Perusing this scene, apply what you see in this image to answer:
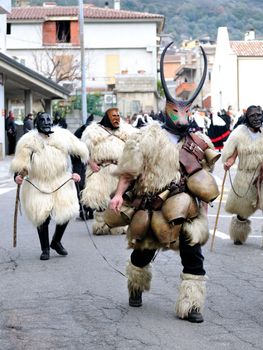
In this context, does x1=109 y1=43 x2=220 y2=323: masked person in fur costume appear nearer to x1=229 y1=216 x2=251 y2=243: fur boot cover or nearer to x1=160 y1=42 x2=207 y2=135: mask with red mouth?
x1=160 y1=42 x2=207 y2=135: mask with red mouth

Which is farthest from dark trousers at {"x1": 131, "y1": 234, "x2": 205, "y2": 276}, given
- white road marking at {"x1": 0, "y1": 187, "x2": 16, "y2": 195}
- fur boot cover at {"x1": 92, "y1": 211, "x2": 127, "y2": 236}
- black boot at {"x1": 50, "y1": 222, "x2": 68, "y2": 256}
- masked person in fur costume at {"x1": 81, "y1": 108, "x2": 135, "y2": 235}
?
white road marking at {"x1": 0, "y1": 187, "x2": 16, "y2": 195}

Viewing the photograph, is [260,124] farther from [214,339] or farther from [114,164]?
[214,339]

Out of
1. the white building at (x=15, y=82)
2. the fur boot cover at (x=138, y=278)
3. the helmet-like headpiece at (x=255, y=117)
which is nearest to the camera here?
the fur boot cover at (x=138, y=278)

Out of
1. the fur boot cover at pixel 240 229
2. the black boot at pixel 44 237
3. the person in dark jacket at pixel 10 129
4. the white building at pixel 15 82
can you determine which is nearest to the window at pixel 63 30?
the white building at pixel 15 82

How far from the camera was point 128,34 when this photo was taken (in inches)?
2778

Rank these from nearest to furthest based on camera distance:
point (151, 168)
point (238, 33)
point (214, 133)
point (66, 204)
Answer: point (151, 168), point (66, 204), point (214, 133), point (238, 33)

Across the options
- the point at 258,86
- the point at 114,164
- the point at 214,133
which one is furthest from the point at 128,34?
the point at 114,164

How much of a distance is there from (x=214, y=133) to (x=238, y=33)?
174 m

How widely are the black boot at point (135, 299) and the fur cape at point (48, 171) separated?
8.94 ft

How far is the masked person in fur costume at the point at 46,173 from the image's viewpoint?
9.69 metres

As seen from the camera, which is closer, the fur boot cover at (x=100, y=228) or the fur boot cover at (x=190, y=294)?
the fur boot cover at (x=190, y=294)

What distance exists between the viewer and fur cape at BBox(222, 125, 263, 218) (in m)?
10.5

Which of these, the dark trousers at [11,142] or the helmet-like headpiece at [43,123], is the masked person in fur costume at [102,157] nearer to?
the helmet-like headpiece at [43,123]

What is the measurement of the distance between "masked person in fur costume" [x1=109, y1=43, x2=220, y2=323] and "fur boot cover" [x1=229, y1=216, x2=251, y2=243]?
4277 mm
